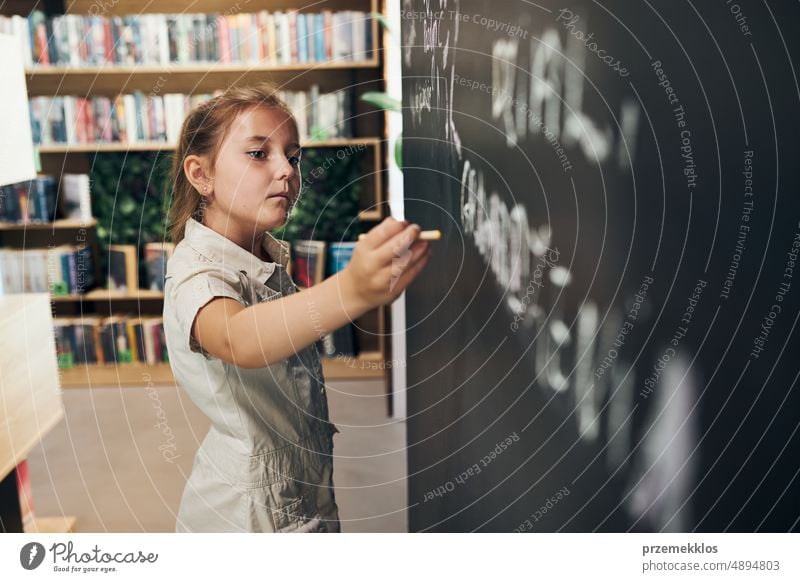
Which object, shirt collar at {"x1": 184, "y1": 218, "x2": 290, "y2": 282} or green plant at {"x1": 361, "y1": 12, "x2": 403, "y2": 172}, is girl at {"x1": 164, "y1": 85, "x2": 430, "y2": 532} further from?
green plant at {"x1": 361, "y1": 12, "x2": 403, "y2": 172}

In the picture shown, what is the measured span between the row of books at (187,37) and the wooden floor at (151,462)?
0.74 metres

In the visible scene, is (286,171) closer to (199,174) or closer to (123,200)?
(199,174)

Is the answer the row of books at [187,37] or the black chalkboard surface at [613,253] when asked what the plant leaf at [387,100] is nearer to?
the black chalkboard surface at [613,253]

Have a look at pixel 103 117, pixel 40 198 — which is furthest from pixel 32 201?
pixel 103 117

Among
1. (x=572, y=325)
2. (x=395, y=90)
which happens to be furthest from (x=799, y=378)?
(x=395, y=90)

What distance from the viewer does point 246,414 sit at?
0.82 meters

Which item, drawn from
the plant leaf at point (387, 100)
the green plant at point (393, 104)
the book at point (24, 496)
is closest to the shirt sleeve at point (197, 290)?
the green plant at point (393, 104)

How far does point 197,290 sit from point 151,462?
3.92 ft

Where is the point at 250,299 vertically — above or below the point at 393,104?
below

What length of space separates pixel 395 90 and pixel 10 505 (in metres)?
0.89

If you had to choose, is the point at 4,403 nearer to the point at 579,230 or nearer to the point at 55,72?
the point at 579,230

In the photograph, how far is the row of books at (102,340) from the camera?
1948 millimetres

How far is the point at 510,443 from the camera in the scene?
2.82 feet

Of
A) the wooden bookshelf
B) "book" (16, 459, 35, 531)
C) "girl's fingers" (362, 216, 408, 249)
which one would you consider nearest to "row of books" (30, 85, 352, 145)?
the wooden bookshelf
